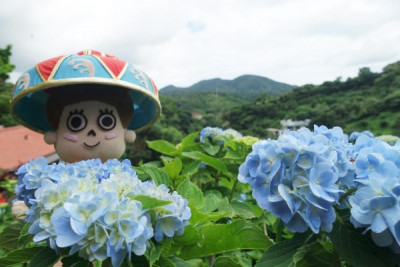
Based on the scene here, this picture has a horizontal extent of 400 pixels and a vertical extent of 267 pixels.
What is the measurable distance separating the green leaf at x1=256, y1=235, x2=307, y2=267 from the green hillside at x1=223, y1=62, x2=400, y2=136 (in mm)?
28165

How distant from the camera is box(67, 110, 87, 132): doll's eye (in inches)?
69.7

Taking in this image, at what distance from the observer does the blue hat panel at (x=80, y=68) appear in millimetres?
1514

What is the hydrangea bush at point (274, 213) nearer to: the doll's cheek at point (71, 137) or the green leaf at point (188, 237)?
the green leaf at point (188, 237)

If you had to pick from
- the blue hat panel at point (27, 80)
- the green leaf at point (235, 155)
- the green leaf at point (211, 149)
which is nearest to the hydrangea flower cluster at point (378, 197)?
the green leaf at point (235, 155)

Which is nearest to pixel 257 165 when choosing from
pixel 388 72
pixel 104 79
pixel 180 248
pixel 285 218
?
pixel 285 218

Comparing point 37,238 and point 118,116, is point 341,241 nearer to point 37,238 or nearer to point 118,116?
point 37,238

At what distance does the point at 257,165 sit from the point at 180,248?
9.7 inches

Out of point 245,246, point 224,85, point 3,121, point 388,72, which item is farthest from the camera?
point 224,85

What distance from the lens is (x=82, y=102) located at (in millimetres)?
1763

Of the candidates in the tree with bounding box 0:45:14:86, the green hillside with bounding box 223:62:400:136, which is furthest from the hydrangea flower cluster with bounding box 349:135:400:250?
the green hillside with bounding box 223:62:400:136

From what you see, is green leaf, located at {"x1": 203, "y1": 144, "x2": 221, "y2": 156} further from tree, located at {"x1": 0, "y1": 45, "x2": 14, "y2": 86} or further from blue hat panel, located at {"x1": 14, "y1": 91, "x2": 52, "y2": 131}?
tree, located at {"x1": 0, "y1": 45, "x2": 14, "y2": 86}

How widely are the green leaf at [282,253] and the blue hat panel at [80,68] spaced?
4.05ft

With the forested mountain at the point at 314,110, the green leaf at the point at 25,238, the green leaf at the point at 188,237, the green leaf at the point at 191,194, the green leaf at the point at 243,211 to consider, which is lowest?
the forested mountain at the point at 314,110

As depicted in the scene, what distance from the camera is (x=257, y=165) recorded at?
588 mm
